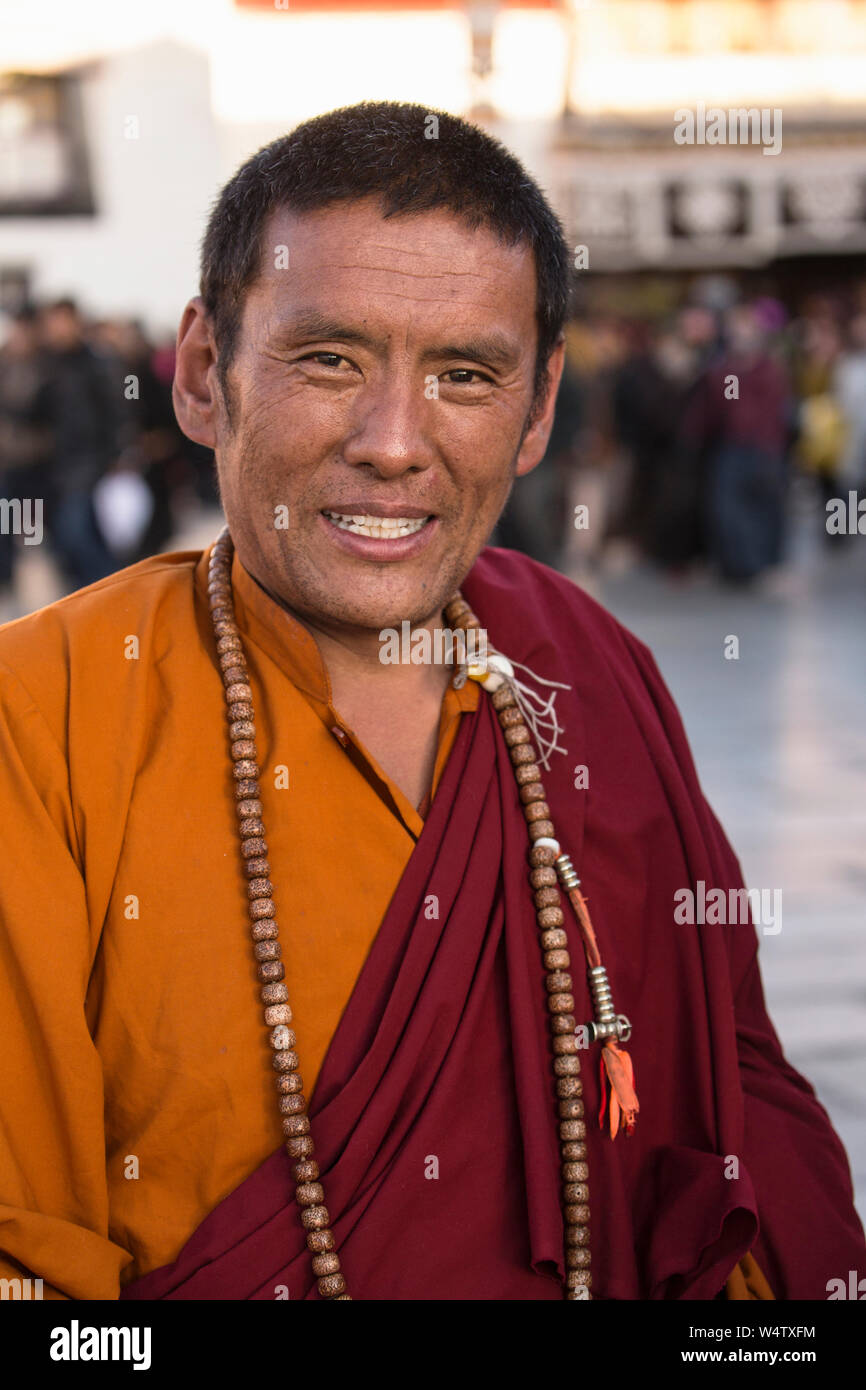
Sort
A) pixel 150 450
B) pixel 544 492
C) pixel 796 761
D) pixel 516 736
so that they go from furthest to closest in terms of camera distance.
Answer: pixel 150 450
pixel 544 492
pixel 796 761
pixel 516 736

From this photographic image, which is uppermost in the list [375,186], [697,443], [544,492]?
[697,443]

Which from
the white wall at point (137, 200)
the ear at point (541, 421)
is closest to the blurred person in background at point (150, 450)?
the white wall at point (137, 200)

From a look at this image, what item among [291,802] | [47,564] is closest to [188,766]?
[291,802]

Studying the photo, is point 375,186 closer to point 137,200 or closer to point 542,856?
point 542,856

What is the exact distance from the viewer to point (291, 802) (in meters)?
1.80

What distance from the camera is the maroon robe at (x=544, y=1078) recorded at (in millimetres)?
1697

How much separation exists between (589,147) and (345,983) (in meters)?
15.7

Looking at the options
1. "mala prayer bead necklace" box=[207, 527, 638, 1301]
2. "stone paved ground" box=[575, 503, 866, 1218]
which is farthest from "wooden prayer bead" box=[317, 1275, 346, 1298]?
"stone paved ground" box=[575, 503, 866, 1218]

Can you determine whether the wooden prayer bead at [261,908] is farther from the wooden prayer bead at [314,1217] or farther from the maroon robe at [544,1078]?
the wooden prayer bead at [314,1217]

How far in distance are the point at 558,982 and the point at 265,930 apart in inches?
14.3

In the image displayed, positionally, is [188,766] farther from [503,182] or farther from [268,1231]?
[503,182]

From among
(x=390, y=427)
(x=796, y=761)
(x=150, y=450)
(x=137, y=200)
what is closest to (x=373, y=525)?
(x=390, y=427)

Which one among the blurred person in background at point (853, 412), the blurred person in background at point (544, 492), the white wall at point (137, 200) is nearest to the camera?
the blurred person in background at point (544, 492)

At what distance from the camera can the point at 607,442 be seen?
42.1 ft
